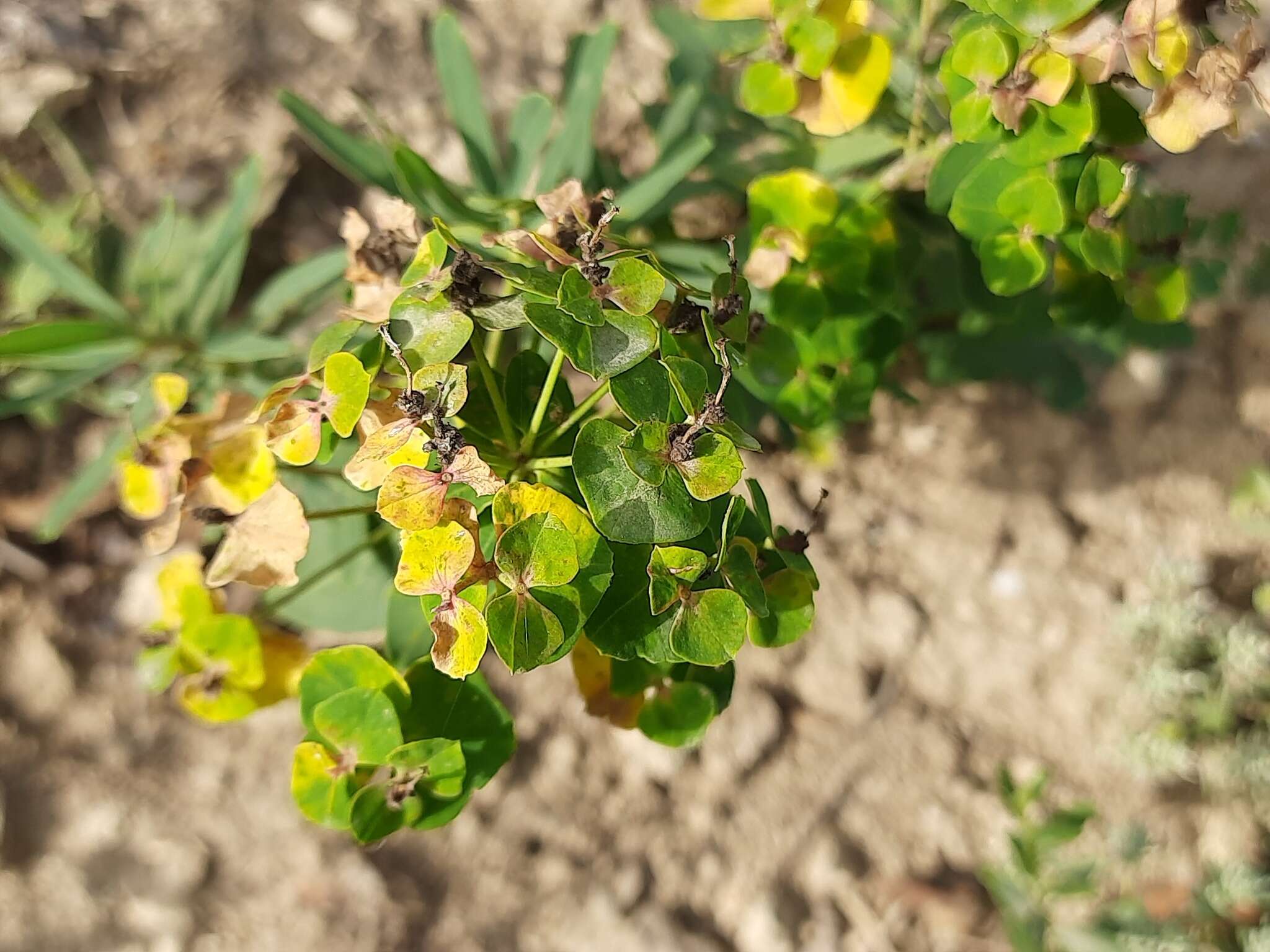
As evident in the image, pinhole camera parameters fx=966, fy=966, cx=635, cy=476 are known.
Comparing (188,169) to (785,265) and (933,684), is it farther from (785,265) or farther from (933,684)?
(933,684)

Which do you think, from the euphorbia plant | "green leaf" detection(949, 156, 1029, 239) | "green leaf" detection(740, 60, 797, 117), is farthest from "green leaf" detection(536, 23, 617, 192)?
"green leaf" detection(949, 156, 1029, 239)

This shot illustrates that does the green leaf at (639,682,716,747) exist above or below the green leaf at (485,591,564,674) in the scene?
below

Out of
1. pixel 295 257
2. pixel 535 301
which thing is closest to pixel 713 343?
pixel 535 301

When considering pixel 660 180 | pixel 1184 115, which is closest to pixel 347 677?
pixel 660 180

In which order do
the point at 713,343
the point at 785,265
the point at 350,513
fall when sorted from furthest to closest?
the point at 785,265 < the point at 350,513 < the point at 713,343

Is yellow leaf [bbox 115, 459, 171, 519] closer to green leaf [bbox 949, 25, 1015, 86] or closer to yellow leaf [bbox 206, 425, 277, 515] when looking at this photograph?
yellow leaf [bbox 206, 425, 277, 515]

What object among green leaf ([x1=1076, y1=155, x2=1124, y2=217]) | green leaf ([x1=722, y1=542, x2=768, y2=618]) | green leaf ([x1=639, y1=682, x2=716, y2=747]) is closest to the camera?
green leaf ([x1=722, y1=542, x2=768, y2=618])
